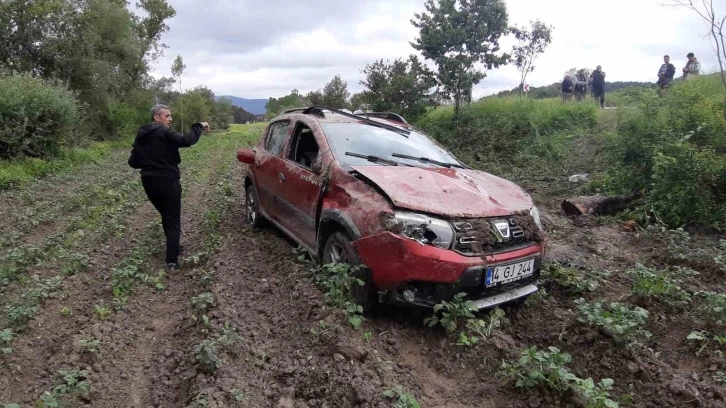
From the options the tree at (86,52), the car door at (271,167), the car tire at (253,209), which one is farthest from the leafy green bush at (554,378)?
the tree at (86,52)

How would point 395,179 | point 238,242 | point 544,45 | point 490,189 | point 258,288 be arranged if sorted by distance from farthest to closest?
1. point 544,45
2. point 238,242
3. point 258,288
4. point 490,189
5. point 395,179

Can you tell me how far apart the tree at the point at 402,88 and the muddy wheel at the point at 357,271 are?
484 inches

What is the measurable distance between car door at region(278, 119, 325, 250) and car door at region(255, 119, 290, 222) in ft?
A: 0.56

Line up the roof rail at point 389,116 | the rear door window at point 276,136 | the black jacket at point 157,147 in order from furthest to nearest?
1. the roof rail at point 389,116
2. the rear door window at point 276,136
3. the black jacket at point 157,147

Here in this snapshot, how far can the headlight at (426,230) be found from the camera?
3521 millimetres

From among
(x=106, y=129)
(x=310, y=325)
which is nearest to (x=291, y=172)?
(x=310, y=325)

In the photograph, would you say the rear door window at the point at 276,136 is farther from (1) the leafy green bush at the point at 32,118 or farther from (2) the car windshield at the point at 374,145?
(1) the leafy green bush at the point at 32,118

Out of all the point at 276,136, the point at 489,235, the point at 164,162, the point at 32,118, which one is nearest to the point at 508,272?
the point at 489,235

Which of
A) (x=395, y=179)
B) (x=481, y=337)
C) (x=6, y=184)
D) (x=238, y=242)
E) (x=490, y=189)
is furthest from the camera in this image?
(x=6, y=184)

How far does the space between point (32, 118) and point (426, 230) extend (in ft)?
47.2

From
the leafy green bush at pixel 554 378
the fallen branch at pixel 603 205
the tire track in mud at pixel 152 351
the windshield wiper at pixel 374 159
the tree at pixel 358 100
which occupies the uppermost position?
the tree at pixel 358 100

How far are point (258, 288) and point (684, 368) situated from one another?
11.7ft

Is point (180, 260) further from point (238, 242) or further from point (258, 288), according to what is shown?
point (258, 288)

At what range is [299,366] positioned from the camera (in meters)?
3.24
